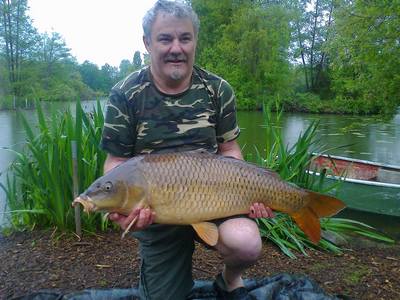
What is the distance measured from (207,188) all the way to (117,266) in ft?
3.98

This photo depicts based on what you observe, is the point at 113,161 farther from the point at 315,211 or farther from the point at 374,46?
the point at 374,46

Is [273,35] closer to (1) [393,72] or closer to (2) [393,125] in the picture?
(2) [393,125]

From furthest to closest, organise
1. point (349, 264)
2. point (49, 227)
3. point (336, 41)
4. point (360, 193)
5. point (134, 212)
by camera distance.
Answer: point (336, 41), point (360, 193), point (49, 227), point (349, 264), point (134, 212)

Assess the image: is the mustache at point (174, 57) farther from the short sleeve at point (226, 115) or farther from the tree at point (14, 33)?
the tree at point (14, 33)

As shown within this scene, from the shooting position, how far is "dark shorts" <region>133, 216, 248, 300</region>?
2.21 meters

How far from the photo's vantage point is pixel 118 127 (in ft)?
7.22

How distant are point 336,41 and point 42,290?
22.4 ft

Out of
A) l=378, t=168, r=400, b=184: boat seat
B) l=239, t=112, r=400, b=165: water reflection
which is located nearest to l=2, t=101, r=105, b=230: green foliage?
l=378, t=168, r=400, b=184: boat seat

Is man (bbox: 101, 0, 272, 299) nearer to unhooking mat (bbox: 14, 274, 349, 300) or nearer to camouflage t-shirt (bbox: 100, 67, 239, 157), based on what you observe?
camouflage t-shirt (bbox: 100, 67, 239, 157)

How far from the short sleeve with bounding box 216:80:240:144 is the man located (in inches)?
1.6

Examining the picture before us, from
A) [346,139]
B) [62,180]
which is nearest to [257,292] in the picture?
[62,180]

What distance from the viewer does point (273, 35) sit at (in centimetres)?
3112

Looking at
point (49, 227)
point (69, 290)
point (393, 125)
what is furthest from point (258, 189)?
point (393, 125)

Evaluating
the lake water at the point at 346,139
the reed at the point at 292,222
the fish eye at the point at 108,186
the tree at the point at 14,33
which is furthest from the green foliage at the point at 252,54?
the fish eye at the point at 108,186
